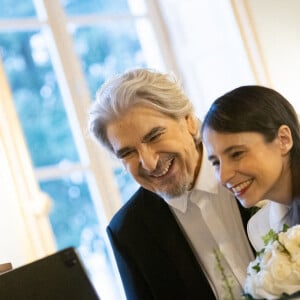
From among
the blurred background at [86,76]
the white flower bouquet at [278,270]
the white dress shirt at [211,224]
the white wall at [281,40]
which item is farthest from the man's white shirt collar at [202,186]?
the white wall at [281,40]

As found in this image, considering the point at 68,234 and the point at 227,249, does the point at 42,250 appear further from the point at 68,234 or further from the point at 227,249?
the point at 227,249

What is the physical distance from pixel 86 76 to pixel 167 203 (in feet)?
5.93

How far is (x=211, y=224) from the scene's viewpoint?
1.73 meters

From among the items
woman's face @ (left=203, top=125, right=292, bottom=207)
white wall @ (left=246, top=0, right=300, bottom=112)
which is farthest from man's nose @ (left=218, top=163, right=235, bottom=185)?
white wall @ (left=246, top=0, right=300, bottom=112)

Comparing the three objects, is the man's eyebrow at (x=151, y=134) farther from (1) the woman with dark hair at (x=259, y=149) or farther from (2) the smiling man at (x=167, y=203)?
(1) the woman with dark hair at (x=259, y=149)

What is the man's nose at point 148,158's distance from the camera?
1674 millimetres

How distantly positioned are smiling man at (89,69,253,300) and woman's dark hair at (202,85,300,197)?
0.94 feet

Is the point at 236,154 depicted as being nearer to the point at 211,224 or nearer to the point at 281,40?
the point at 211,224

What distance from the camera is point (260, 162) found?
4.55ft

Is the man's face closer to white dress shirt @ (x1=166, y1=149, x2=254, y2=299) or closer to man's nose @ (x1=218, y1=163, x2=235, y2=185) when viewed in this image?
white dress shirt @ (x1=166, y1=149, x2=254, y2=299)

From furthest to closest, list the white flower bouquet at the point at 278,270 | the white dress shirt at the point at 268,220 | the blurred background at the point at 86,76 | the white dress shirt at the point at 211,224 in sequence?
the blurred background at the point at 86,76, the white dress shirt at the point at 211,224, the white dress shirt at the point at 268,220, the white flower bouquet at the point at 278,270

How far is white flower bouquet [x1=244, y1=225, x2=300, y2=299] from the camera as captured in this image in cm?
107

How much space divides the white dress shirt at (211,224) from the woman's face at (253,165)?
0.28 metres

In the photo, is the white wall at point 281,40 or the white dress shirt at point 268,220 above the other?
the white wall at point 281,40
